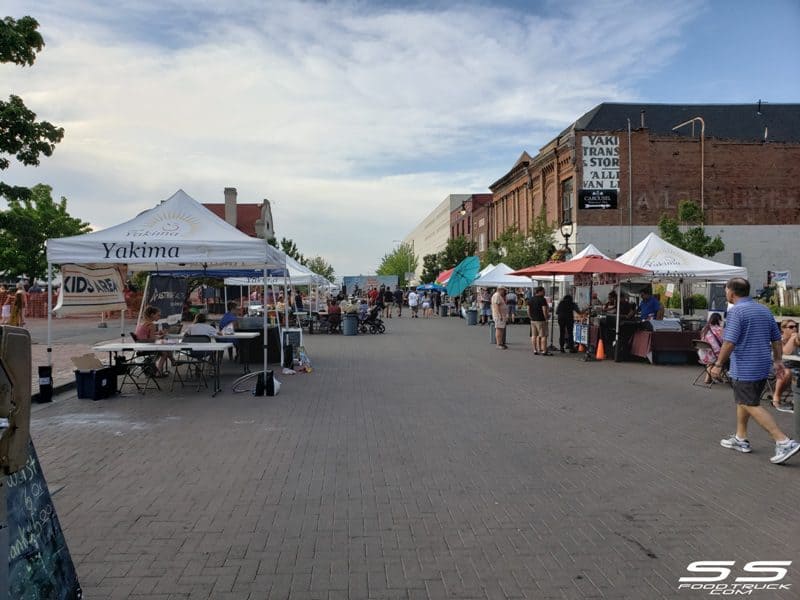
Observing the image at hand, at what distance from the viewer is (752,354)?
22.0 ft

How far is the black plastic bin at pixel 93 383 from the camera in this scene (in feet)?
34.9

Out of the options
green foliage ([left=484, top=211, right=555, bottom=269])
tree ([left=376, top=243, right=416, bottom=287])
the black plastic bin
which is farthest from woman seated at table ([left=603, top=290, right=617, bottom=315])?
tree ([left=376, top=243, right=416, bottom=287])

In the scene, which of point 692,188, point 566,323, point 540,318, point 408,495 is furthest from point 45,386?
point 692,188

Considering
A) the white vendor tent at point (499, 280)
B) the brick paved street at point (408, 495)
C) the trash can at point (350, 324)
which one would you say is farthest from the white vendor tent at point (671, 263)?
the white vendor tent at point (499, 280)

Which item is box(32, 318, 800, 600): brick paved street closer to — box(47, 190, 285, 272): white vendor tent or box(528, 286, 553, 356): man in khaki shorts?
box(47, 190, 285, 272): white vendor tent

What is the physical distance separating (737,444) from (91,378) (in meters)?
9.53

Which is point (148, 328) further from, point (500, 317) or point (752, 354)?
point (500, 317)

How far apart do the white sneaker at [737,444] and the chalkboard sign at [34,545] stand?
21.6 feet

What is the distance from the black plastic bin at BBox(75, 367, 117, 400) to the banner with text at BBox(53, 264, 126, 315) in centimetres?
209

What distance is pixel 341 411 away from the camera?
9477 millimetres

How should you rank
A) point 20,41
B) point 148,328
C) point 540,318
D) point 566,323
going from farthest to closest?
point 566,323
point 540,318
point 20,41
point 148,328

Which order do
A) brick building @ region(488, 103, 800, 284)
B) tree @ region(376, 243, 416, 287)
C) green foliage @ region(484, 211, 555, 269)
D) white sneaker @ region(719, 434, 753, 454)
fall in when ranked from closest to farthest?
white sneaker @ region(719, 434, 753, 454)
green foliage @ region(484, 211, 555, 269)
brick building @ region(488, 103, 800, 284)
tree @ region(376, 243, 416, 287)

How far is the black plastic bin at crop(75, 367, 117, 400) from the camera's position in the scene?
34.9 ft

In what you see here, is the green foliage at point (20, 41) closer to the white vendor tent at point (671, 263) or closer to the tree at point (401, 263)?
the white vendor tent at point (671, 263)
